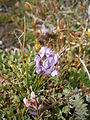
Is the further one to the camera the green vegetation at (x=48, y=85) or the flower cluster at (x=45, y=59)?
the green vegetation at (x=48, y=85)

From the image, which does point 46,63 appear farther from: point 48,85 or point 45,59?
point 48,85

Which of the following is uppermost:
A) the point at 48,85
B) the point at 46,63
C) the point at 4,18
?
the point at 4,18

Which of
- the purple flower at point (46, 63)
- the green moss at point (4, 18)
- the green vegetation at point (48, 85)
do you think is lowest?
the green vegetation at point (48, 85)

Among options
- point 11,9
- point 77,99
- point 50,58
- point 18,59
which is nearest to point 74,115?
point 77,99

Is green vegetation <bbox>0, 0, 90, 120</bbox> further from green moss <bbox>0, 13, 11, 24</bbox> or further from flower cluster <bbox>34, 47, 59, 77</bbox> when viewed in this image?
green moss <bbox>0, 13, 11, 24</bbox>

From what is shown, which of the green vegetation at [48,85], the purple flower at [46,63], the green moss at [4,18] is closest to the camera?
the purple flower at [46,63]

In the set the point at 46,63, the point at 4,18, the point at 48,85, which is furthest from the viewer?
the point at 4,18

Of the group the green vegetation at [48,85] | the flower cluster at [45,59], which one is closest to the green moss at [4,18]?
the green vegetation at [48,85]

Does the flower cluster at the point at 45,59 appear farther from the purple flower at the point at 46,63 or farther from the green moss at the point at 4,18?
the green moss at the point at 4,18

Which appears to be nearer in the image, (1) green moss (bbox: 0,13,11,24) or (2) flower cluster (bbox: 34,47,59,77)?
(2) flower cluster (bbox: 34,47,59,77)

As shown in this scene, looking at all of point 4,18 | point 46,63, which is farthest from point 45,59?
point 4,18

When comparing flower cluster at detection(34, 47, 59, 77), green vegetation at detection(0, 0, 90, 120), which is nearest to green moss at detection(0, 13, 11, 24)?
green vegetation at detection(0, 0, 90, 120)

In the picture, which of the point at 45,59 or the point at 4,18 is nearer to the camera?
the point at 45,59
